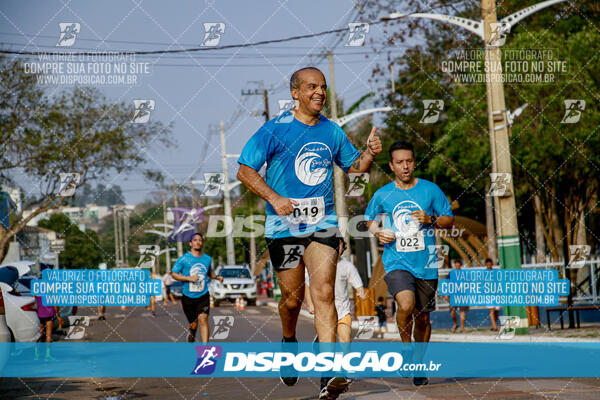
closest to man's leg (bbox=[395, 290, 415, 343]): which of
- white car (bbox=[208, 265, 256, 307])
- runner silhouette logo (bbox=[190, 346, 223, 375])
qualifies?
runner silhouette logo (bbox=[190, 346, 223, 375])

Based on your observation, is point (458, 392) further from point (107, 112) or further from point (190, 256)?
point (107, 112)

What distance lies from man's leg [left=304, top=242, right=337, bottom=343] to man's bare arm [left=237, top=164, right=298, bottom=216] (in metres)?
0.39

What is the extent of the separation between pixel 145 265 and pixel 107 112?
12165 mm

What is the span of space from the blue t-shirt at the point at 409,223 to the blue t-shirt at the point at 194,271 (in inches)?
183

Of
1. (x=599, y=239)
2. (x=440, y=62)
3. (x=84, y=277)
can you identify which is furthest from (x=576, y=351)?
(x=599, y=239)

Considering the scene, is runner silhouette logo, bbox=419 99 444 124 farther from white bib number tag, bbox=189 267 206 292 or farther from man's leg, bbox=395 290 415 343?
man's leg, bbox=395 290 415 343

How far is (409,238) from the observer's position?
26.3 feet

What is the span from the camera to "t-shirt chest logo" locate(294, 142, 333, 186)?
19.8 feet

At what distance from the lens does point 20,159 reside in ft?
82.7

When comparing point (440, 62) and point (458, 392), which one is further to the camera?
point (440, 62)

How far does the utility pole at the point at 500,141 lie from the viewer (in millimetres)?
15539

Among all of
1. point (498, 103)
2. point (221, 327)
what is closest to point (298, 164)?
point (498, 103)

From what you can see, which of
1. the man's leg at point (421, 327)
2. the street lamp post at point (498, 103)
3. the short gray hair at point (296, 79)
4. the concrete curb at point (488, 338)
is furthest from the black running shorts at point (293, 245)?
the street lamp post at point (498, 103)

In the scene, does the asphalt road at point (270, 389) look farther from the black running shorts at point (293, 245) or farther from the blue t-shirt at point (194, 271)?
the black running shorts at point (293, 245)
